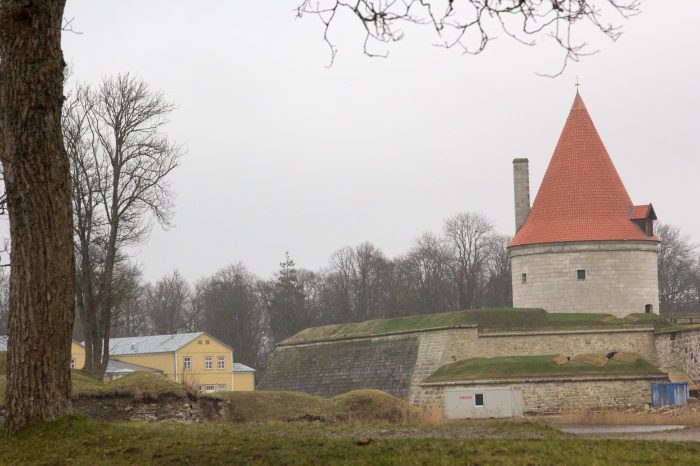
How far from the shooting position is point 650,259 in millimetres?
35500

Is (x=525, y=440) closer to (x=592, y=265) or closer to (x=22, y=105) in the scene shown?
(x=22, y=105)

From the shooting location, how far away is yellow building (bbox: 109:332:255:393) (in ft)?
172

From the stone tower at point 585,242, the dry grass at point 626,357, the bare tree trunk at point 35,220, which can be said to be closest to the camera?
the bare tree trunk at point 35,220

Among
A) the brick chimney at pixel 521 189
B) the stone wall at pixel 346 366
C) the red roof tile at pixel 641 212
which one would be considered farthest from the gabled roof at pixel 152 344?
the red roof tile at pixel 641 212

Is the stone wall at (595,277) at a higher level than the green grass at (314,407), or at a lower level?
higher

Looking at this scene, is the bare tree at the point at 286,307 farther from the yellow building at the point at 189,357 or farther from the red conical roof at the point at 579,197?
the red conical roof at the point at 579,197

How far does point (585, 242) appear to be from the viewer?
34.7m

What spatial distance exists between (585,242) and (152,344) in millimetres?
28650

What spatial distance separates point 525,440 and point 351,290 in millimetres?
57161

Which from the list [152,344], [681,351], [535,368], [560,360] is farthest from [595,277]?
[152,344]

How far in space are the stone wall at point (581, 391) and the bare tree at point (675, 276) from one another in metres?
28.6

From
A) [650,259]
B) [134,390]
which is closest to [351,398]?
[134,390]

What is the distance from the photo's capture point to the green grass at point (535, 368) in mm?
29828

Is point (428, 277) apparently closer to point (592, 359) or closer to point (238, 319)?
point (238, 319)
